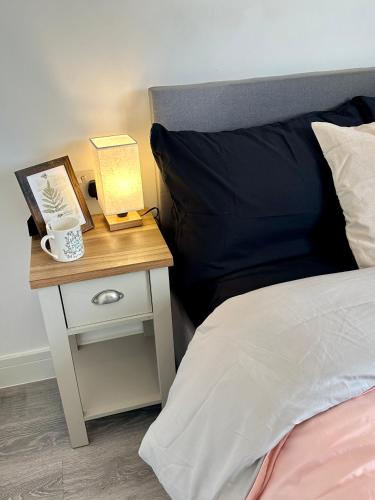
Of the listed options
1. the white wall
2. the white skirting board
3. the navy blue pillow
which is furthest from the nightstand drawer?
the white skirting board

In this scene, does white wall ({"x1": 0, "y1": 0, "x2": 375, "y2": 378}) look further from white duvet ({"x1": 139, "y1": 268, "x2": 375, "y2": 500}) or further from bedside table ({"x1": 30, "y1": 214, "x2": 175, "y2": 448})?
white duvet ({"x1": 139, "y1": 268, "x2": 375, "y2": 500})

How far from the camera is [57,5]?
140 cm

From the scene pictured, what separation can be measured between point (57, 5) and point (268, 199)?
2.67 feet

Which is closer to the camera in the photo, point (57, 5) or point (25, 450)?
point (57, 5)

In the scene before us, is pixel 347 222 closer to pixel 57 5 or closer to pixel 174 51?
pixel 174 51

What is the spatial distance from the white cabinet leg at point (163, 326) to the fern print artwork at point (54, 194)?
0.29 metres

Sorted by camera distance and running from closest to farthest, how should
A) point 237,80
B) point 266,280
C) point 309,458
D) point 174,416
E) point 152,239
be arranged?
point 309,458 < point 174,416 < point 266,280 < point 152,239 < point 237,80

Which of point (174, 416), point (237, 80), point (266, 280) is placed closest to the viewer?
point (174, 416)

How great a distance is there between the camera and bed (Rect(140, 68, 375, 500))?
89 centimetres

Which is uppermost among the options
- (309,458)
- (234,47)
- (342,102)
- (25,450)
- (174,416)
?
(234,47)

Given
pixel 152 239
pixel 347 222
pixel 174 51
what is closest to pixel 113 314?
pixel 152 239

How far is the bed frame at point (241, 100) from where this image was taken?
1492 mm

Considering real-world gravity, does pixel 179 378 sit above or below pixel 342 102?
below

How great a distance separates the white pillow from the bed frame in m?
0.26
